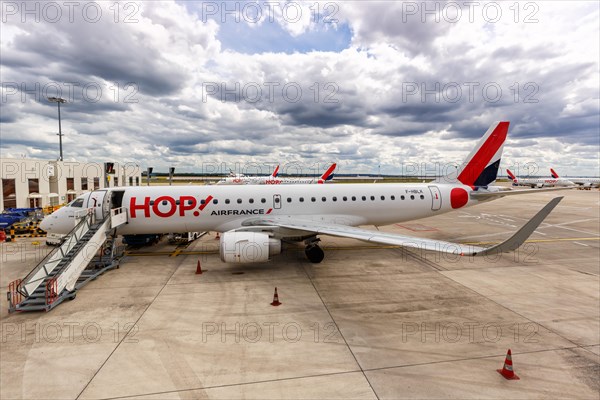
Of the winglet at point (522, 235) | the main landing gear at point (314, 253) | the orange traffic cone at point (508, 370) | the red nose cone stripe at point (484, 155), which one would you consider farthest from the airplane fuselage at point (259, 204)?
the orange traffic cone at point (508, 370)

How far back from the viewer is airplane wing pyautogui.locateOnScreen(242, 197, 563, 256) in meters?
8.05

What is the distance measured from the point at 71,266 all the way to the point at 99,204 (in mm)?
5089

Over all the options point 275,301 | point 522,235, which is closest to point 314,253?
point 275,301

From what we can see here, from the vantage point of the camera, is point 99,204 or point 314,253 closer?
point 314,253

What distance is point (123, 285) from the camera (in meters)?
12.9

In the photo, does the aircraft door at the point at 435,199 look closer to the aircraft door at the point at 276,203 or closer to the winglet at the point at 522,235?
the aircraft door at the point at 276,203

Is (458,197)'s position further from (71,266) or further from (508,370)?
(71,266)

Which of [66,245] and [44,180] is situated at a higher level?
[44,180]

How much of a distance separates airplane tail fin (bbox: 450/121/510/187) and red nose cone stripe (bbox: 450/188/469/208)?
51.5 inches

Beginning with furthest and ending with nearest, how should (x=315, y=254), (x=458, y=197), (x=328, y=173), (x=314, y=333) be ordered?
(x=328, y=173) → (x=458, y=197) → (x=315, y=254) → (x=314, y=333)

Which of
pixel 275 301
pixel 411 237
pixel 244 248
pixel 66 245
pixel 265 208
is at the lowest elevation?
pixel 275 301

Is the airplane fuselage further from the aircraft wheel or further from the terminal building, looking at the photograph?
the terminal building

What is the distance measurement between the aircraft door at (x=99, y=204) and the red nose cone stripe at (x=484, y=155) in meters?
22.2

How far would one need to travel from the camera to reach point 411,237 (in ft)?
36.0
